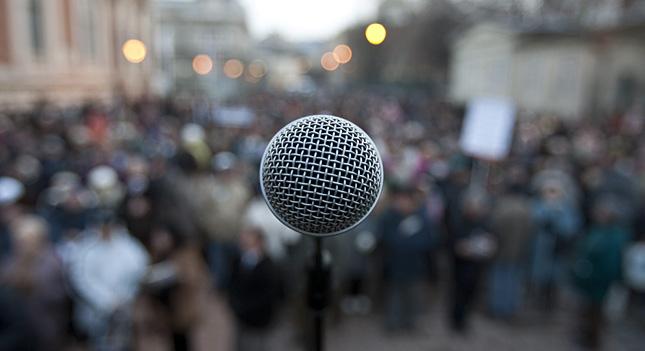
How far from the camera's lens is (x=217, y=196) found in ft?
23.5

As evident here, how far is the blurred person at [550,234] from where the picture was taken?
702 cm

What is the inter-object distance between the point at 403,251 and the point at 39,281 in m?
3.97

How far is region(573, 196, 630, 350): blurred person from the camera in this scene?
19.2 ft

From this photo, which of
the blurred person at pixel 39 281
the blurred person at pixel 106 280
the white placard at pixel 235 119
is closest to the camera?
the blurred person at pixel 39 281

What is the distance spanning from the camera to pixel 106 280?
5.00m

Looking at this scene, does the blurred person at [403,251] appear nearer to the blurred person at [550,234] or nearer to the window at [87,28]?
the blurred person at [550,234]

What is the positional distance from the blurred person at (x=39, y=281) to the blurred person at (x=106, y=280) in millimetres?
415

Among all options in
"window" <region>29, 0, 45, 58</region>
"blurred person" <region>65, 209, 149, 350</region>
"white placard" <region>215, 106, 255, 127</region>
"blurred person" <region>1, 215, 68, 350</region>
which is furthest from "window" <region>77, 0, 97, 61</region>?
"blurred person" <region>1, 215, 68, 350</region>

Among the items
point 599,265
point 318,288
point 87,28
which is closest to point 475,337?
point 599,265

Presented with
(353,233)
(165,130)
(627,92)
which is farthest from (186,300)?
(627,92)

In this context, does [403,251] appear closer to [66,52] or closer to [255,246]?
[255,246]

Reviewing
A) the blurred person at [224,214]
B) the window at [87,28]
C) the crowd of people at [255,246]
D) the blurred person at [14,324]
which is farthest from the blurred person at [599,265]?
the window at [87,28]

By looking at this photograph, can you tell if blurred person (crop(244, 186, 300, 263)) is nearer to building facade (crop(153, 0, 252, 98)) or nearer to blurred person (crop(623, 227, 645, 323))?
blurred person (crop(623, 227, 645, 323))

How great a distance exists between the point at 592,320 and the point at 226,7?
219 ft
